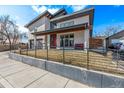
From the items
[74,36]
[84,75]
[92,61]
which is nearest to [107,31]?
[74,36]

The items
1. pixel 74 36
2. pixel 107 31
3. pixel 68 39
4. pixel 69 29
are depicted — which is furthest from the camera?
pixel 107 31

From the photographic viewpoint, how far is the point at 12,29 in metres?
32.5

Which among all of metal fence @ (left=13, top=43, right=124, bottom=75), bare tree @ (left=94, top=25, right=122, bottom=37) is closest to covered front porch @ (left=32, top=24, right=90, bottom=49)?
metal fence @ (left=13, top=43, right=124, bottom=75)

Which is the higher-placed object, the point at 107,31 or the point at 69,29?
the point at 107,31

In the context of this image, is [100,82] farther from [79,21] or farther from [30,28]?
[30,28]

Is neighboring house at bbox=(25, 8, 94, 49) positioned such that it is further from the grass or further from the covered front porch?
the grass

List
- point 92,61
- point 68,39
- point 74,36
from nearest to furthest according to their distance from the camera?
point 92,61 < point 74,36 < point 68,39

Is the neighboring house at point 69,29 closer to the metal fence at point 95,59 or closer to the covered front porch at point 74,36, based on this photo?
the covered front porch at point 74,36

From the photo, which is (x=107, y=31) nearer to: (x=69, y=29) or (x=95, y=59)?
(x=69, y=29)

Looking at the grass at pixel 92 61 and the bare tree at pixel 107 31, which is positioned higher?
the bare tree at pixel 107 31

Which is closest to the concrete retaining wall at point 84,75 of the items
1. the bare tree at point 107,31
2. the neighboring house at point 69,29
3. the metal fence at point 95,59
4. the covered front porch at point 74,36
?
the metal fence at point 95,59
